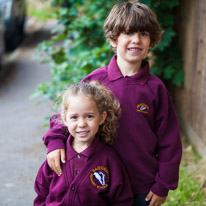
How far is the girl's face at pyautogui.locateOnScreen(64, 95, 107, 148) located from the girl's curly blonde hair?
0.03 meters

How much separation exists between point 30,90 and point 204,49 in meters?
3.95

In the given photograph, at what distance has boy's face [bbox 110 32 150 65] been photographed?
2.12m

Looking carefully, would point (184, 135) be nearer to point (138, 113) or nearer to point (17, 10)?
point (138, 113)

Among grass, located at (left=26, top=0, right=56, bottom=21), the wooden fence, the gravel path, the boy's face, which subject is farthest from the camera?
grass, located at (left=26, top=0, right=56, bottom=21)

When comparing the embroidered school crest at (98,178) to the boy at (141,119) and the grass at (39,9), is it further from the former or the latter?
the grass at (39,9)

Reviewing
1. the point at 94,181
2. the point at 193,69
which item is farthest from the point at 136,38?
the point at 193,69

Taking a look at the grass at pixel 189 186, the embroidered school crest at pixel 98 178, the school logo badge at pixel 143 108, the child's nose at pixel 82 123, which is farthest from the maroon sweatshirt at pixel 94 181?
the grass at pixel 189 186

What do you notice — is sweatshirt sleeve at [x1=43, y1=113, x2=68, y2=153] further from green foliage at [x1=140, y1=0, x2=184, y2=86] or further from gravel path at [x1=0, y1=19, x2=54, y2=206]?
green foliage at [x1=140, y1=0, x2=184, y2=86]

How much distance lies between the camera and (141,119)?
6.98 feet

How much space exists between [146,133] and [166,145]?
0.45 ft

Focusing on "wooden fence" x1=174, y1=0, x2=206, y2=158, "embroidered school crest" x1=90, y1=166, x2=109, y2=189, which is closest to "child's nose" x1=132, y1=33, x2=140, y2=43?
"embroidered school crest" x1=90, y1=166, x2=109, y2=189

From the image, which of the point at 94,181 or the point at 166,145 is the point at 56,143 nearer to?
the point at 94,181

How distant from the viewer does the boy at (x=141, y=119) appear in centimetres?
212

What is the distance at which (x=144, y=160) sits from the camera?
2.17 meters
